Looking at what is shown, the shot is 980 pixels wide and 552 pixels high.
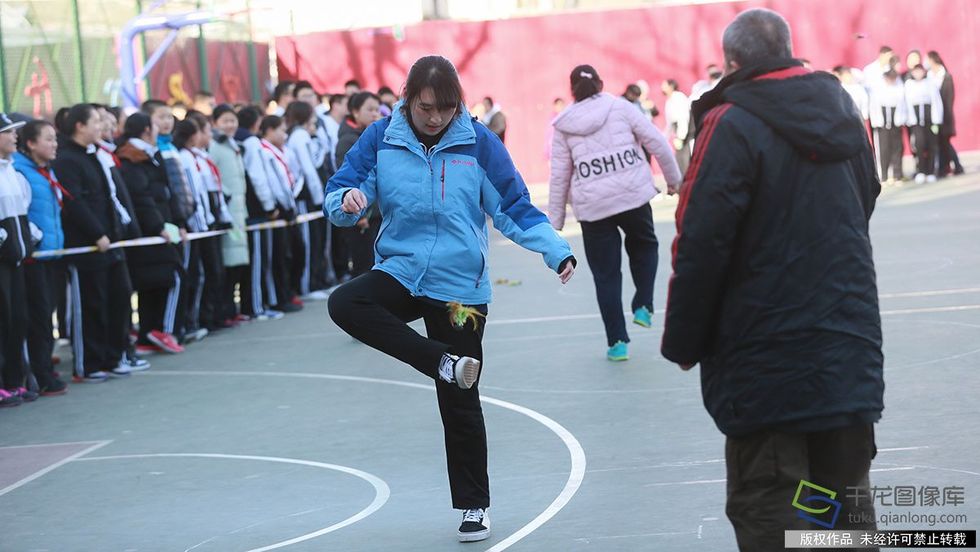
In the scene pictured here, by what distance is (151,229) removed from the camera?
12453mm

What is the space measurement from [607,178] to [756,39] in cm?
588

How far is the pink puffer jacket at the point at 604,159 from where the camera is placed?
33.6 ft

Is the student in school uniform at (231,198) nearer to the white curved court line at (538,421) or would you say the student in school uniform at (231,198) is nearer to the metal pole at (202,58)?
the white curved court line at (538,421)

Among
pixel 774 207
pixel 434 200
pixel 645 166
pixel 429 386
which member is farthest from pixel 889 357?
pixel 774 207

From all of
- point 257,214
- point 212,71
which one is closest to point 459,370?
point 257,214

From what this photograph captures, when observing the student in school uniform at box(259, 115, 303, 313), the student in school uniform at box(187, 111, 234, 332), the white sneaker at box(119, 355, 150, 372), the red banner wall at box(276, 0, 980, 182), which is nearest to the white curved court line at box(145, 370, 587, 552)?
the white sneaker at box(119, 355, 150, 372)

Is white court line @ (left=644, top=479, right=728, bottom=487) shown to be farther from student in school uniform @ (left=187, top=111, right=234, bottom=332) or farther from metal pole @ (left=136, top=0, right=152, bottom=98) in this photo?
metal pole @ (left=136, top=0, right=152, bottom=98)

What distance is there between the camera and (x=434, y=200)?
6180 millimetres

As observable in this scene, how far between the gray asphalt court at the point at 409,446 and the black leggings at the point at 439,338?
0.91 ft

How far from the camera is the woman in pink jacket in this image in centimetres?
1024

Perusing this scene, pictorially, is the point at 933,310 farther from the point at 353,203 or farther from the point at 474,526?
the point at 353,203

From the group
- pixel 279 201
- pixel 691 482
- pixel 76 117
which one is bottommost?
pixel 691 482

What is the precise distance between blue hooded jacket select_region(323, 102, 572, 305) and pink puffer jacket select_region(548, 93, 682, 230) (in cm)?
401
